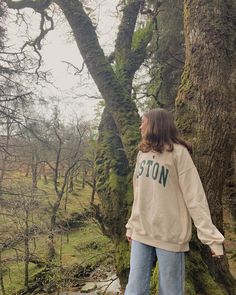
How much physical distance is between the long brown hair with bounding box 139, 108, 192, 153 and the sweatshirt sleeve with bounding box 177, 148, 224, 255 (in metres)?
0.13

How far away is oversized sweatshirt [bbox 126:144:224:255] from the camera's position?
8.48 ft

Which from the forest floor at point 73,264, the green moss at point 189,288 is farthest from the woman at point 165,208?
the forest floor at point 73,264

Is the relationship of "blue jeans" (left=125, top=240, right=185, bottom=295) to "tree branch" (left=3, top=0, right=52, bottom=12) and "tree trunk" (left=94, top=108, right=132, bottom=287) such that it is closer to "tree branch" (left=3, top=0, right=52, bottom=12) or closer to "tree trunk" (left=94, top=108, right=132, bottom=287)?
"tree trunk" (left=94, top=108, right=132, bottom=287)

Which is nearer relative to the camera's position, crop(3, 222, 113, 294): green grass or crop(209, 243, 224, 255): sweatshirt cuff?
crop(209, 243, 224, 255): sweatshirt cuff

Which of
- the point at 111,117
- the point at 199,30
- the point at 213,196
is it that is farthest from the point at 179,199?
the point at 111,117

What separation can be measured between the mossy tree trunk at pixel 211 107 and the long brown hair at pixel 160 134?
1694mm

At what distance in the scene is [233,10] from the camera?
16.2ft

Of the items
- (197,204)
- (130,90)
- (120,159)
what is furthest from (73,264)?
(197,204)

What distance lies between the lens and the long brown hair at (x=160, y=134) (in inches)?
108

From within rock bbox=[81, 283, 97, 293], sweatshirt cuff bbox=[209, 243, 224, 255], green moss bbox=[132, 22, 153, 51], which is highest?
green moss bbox=[132, 22, 153, 51]

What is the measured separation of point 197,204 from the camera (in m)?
2.55

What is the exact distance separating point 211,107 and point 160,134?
6.13 ft

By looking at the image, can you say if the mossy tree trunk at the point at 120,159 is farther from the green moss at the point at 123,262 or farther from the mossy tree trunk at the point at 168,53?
the mossy tree trunk at the point at 168,53

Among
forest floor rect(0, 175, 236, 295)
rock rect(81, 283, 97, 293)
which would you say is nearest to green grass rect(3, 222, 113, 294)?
forest floor rect(0, 175, 236, 295)
